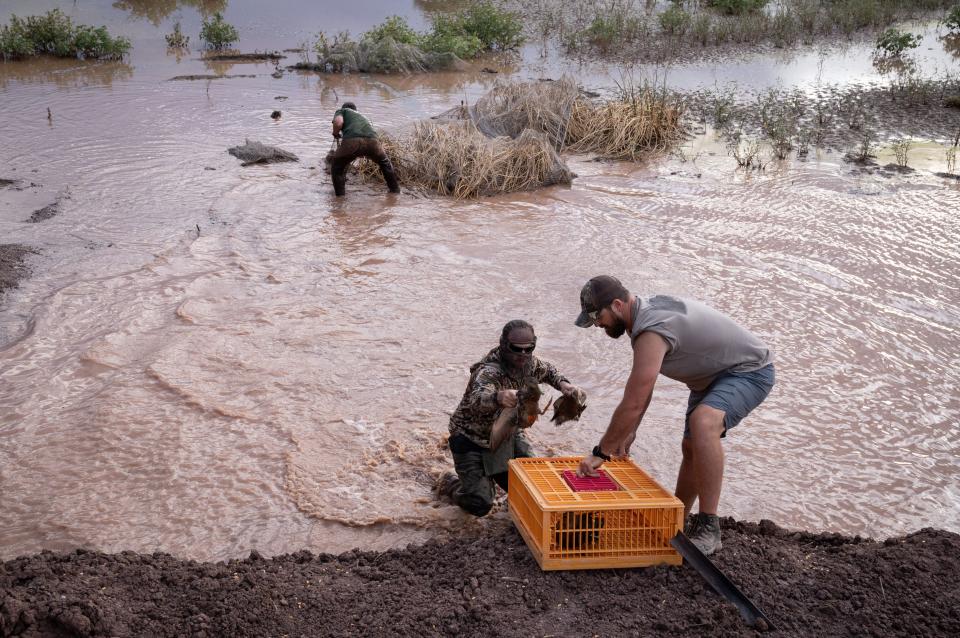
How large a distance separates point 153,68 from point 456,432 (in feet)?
52.7

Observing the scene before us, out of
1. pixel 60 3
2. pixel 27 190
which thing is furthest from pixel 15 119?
pixel 60 3

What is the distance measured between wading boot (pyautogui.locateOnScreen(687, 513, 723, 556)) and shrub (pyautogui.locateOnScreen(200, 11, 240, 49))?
18.6m

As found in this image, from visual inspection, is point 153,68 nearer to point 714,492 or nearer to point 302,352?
point 302,352

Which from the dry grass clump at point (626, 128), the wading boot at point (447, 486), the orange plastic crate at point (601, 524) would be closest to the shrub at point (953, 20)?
the dry grass clump at point (626, 128)

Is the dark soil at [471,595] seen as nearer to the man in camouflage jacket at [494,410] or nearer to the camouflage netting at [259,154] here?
the man in camouflage jacket at [494,410]

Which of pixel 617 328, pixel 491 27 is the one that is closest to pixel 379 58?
pixel 491 27

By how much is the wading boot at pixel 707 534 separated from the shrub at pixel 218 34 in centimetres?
1859

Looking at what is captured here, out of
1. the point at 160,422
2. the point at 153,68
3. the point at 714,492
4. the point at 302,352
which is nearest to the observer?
the point at 714,492

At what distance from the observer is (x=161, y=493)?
187 inches

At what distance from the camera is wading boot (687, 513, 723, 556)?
368 cm

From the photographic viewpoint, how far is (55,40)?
1775 cm

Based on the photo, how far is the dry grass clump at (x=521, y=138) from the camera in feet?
35.4

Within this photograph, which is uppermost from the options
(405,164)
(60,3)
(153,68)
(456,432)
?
(60,3)

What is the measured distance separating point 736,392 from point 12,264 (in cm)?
701
